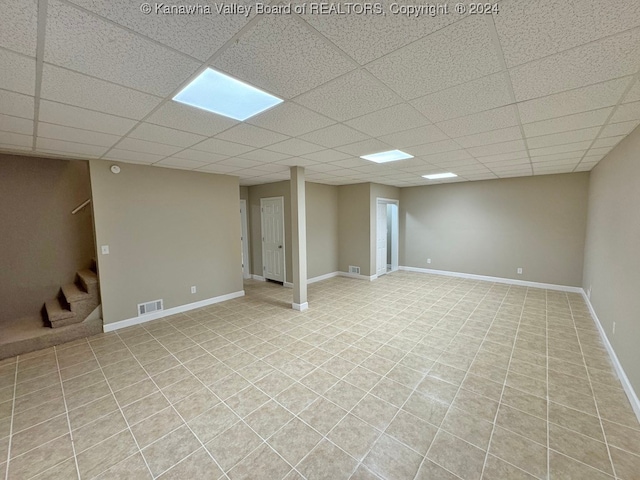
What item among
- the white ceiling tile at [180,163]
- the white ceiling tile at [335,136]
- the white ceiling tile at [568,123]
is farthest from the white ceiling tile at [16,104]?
the white ceiling tile at [568,123]

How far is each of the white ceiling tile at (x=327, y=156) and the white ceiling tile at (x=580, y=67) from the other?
199 centimetres

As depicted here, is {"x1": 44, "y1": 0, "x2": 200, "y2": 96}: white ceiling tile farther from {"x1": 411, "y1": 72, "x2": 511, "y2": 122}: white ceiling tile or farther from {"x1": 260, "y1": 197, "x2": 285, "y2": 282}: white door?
{"x1": 260, "y1": 197, "x2": 285, "y2": 282}: white door

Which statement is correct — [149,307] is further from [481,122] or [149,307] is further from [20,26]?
[481,122]

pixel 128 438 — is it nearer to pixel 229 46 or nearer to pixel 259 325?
pixel 259 325

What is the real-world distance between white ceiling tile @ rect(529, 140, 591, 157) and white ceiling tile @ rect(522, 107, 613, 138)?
0.78 m

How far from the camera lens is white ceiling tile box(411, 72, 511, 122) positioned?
1.68 metres

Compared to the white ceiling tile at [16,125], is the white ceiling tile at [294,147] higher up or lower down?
higher up

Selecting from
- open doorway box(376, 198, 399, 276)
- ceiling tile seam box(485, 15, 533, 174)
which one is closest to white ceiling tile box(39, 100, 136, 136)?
ceiling tile seam box(485, 15, 533, 174)

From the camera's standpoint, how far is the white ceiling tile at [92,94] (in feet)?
5.02

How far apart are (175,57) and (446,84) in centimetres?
160

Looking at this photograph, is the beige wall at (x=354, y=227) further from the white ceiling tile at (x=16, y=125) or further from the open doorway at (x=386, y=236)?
the white ceiling tile at (x=16, y=125)

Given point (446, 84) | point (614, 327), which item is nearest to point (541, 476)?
point (614, 327)

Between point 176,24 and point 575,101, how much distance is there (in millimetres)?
2624

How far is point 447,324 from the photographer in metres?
3.85
